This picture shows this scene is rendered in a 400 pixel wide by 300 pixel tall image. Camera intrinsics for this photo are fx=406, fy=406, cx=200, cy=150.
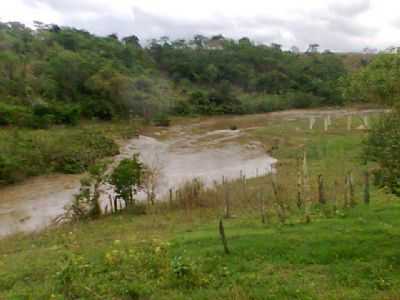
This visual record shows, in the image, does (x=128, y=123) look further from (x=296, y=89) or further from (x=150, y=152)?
(x=296, y=89)

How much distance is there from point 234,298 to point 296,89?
188ft

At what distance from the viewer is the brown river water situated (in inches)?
590

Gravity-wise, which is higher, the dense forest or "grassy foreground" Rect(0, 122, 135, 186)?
the dense forest

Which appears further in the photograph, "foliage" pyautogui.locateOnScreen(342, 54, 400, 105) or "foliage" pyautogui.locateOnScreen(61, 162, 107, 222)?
"foliage" pyautogui.locateOnScreen(61, 162, 107, 222)

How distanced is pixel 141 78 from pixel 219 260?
36.6 metres

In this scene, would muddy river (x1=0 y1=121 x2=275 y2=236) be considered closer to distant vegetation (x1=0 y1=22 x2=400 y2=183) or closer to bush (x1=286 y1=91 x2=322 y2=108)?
distant vegetation (x1=0 y1=22 x2=400 y2=183)

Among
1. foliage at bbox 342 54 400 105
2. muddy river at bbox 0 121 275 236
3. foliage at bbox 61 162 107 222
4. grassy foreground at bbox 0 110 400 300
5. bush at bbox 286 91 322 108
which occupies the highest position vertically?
foliage at bbox 342 54 400 105

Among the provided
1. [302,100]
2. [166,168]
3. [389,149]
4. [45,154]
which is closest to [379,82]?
[389,149]

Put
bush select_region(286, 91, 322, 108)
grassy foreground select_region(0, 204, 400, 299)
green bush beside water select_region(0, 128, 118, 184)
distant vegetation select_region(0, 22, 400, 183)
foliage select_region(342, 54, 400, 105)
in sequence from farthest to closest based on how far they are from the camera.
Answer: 1. bush select_region(286, 91, 322, 108)
2. distant vegetation select_region(0, 22, 400, 183)
3. green bush beside water select_region(0, 128, 118, 184)
4. foliage select_region(342, 54, 400, 105)
5. grassy foreground select_region(0, 204, 400, 299)

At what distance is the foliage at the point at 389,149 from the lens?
579cm

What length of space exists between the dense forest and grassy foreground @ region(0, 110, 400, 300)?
18.1m

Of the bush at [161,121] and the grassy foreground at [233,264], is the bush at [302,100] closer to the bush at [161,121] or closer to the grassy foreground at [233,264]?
the bush at [161,121]

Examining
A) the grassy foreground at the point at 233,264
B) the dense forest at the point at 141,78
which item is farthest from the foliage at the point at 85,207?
the dense forest at the point at 141,78

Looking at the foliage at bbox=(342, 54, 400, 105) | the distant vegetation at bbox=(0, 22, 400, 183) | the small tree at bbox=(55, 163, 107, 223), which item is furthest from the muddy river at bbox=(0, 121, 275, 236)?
the foliage at bbox=(342, 54, 400, 105)
